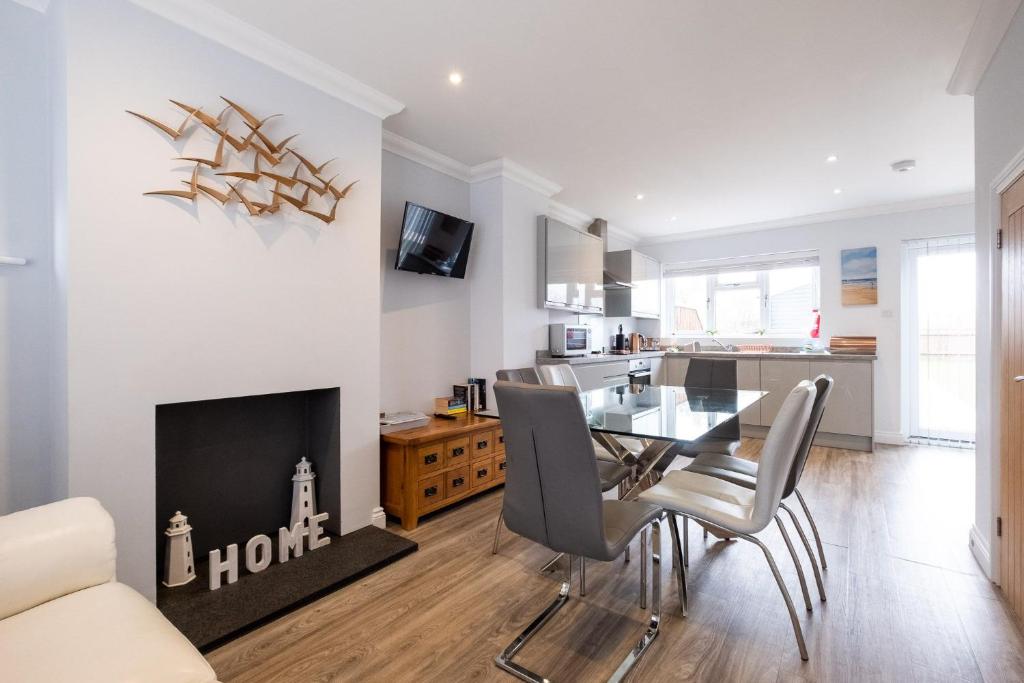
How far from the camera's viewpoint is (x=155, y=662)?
0.98 m

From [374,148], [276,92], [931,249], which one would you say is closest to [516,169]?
[374,148]

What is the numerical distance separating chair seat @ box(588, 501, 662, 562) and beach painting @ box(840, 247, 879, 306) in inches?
189

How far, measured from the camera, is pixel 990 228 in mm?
2137

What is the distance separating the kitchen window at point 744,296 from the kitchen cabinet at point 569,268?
1846 mm

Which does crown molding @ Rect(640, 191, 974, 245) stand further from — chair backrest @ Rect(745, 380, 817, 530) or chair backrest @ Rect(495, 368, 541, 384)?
chair backrest @ Rect(745, 380, 817, 530)

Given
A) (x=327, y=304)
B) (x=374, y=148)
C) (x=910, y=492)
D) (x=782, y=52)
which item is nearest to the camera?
(x=782, y=52)

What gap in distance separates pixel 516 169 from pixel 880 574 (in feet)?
11.2

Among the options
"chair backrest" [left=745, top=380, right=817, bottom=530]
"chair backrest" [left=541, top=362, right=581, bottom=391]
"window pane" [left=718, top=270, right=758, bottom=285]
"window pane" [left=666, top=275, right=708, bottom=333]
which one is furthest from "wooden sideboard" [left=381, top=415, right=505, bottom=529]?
"window pane" [left=718, top=270, right=758, bottom=285]

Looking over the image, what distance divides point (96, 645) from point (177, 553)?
1166 millimetres

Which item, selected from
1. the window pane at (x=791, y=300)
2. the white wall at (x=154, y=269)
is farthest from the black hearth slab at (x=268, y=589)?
the window pane at (x=791, y=300)

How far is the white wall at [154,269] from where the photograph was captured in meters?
1.73

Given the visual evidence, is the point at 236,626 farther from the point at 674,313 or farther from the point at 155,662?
the point at 674,313

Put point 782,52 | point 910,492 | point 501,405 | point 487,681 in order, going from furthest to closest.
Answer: point 910,492 < point 782,52 < point 501,405 < point 487,681

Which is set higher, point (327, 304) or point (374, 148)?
point (374, 148)
